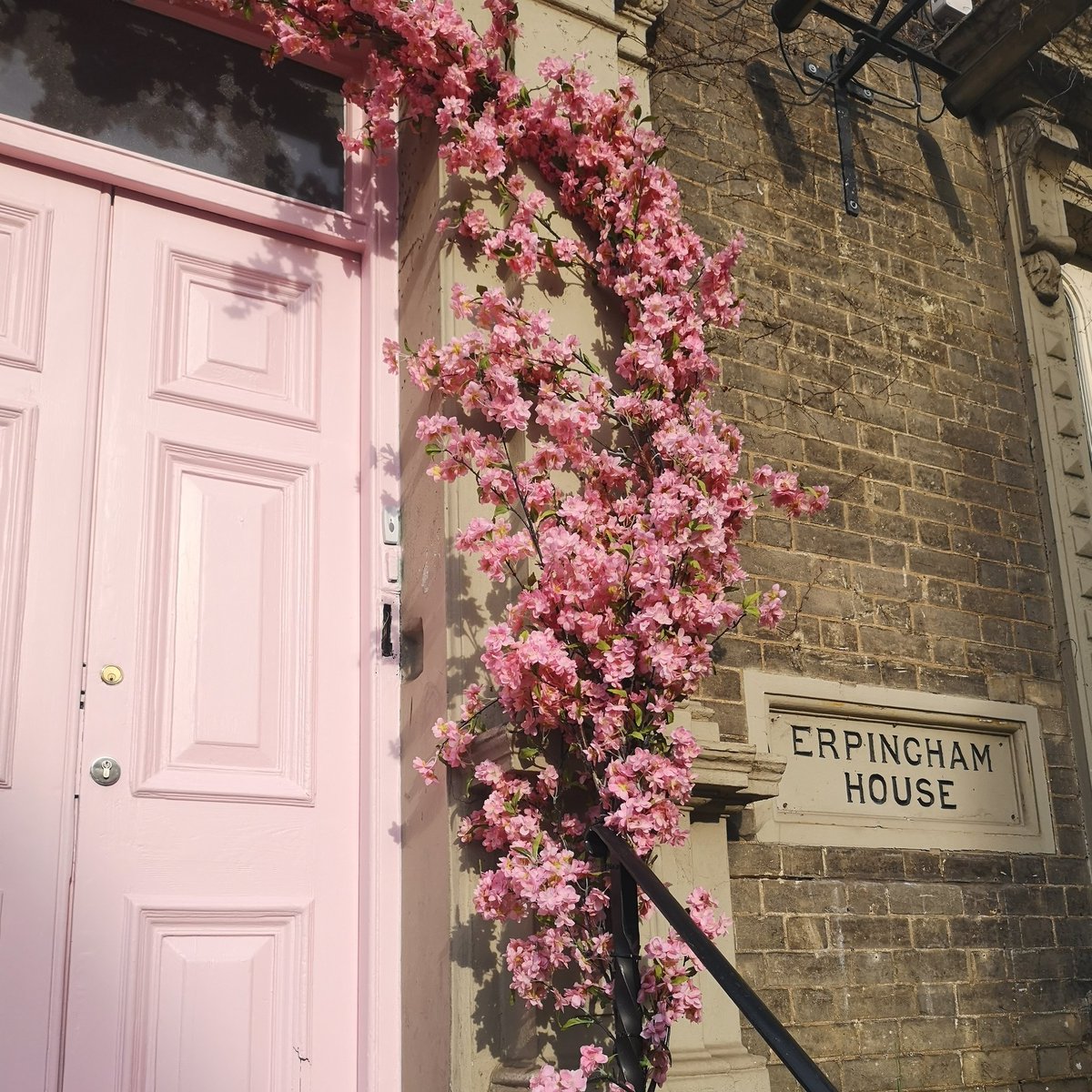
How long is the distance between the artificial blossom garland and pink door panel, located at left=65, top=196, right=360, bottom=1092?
0.39m

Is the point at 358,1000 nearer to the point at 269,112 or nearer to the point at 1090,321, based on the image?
the point at 269,112

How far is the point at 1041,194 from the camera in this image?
5633 millimetres

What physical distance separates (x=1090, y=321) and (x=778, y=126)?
6.06 feet

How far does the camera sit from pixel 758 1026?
2133 millimetres

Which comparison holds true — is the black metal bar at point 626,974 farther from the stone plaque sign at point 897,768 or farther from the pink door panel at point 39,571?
the stone plaque sign at point 897,768

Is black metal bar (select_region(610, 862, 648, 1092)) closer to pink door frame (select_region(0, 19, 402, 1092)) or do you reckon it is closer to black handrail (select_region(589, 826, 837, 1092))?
black handrail (select_region(589, 826, 837, 1092))

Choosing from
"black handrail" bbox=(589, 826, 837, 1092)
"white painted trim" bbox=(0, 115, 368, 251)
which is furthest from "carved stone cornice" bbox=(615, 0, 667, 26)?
"black handrail" bbox=(589, 826, 837, 1092)

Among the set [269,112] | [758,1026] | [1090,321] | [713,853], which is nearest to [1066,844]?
[713,853]

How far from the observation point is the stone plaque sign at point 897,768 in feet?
13.8

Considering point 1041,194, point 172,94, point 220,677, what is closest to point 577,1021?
point 220,677

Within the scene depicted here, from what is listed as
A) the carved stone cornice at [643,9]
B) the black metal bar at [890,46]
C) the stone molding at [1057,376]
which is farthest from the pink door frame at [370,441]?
the stone molding at [1057,376]

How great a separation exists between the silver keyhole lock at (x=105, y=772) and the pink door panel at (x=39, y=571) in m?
0.05

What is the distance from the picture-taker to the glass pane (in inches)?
138

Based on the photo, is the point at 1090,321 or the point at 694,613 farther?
the point at 1090,321
